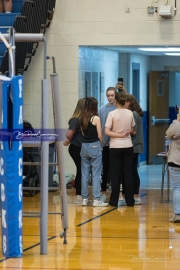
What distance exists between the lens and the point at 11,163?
628 centimetres

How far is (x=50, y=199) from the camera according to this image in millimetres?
10961

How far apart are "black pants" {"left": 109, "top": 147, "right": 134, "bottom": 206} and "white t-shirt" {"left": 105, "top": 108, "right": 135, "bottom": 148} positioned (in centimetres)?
8

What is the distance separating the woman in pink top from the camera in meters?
9.90

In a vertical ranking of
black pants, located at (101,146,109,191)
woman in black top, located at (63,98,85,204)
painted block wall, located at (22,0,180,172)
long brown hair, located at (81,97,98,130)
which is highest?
painted block wall, located at (22,0,180,172)

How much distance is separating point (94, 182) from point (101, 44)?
9.56 feet

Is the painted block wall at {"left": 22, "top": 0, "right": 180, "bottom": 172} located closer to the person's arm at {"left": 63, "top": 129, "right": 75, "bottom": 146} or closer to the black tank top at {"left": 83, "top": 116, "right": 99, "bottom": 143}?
the person's arm at {"left": 63, "top": 129, "right": 75, "bottom": 146}

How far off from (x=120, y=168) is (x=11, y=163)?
393 cm

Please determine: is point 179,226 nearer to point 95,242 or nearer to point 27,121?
point 95,242

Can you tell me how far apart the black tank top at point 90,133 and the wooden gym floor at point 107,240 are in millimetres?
926

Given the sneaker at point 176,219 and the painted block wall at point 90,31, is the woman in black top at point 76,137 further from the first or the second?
the painted block wall at point 90,31

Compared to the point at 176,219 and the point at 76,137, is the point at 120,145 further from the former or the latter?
the point at 176,219

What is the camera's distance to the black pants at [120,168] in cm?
998

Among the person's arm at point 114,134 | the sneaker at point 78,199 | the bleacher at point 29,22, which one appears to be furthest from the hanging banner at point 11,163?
the bleacher at point 29,22

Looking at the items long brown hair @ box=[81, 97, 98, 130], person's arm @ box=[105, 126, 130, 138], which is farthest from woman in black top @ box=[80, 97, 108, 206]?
person's arm @ box=[105, 126, 130, 138]
